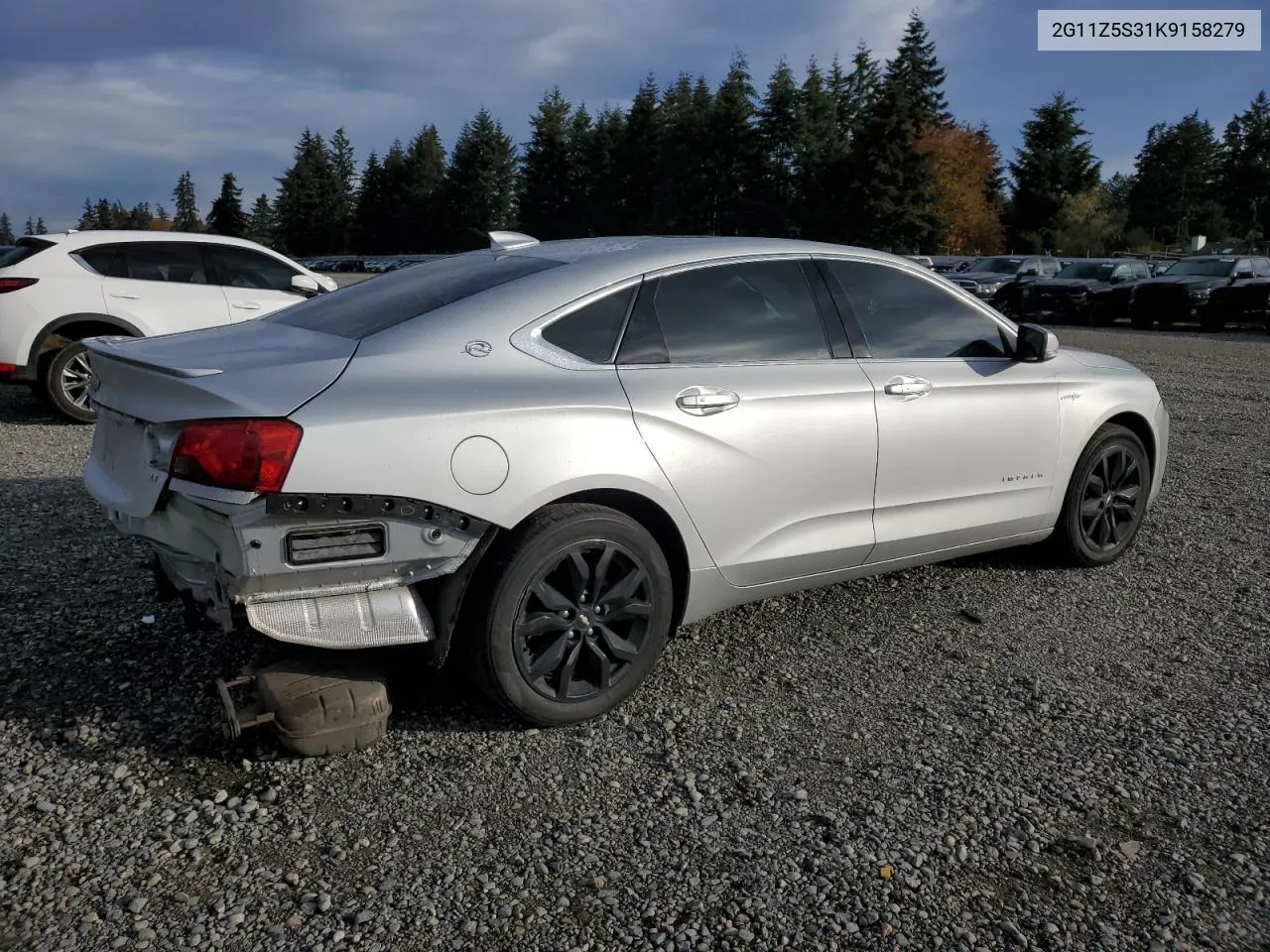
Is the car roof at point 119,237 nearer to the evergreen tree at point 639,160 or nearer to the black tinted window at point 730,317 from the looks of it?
the black tinted window at point 730,317

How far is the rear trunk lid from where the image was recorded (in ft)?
10.1

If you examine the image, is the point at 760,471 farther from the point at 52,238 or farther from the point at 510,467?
the point at 52,238

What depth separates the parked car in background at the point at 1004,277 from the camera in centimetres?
2708

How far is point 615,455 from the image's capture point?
11.3 feet

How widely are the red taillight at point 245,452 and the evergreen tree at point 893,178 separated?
6030 cm

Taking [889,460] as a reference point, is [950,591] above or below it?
below

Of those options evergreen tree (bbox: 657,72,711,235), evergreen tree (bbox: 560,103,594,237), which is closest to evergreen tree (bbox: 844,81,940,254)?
evergreen tree (bbox: 657,72,711,235)

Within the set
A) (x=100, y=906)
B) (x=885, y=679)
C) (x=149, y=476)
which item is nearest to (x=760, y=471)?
(x=885, y=679)

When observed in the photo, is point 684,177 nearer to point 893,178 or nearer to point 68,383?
point 893,178

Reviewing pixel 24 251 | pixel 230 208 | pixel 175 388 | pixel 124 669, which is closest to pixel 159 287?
pixel 24 251

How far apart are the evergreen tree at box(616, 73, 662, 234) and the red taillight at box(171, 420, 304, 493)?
249ft

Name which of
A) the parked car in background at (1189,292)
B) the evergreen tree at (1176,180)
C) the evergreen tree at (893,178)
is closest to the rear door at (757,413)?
the parked car in background at (1189,292)

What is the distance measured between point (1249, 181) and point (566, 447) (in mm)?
92861

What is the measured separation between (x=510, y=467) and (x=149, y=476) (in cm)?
108
